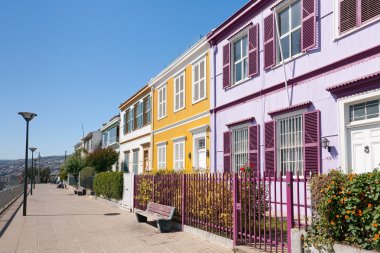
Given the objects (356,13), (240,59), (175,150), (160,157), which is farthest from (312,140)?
(160,157)

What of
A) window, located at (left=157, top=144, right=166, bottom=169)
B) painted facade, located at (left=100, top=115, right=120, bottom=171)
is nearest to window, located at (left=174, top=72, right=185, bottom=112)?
window, located at (left=157, top=144, right=166, bottom=169)

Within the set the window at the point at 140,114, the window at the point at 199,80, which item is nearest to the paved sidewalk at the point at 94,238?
the window at the point at 199,80

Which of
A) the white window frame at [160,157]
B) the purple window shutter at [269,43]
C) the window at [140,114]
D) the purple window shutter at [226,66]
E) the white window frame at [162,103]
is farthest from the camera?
the window at [140,114]

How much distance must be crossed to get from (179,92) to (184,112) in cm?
137

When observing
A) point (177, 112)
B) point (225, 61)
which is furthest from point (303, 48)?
point (177, 112)

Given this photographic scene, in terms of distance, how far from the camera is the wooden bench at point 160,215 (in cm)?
1095

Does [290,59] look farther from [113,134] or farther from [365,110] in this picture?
[113,134]

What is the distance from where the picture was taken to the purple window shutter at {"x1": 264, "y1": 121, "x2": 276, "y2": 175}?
1173 cm

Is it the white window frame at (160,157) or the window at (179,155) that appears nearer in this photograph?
the window at (179,155)

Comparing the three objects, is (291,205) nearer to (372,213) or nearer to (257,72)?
(372,213)

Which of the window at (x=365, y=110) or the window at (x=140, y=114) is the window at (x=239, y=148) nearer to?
the window at (x=365, y=110)

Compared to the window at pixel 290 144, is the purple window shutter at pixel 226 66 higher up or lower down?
higher up

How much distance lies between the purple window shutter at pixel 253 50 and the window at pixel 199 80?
3877 millimetres

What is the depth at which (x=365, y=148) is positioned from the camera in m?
9.02
